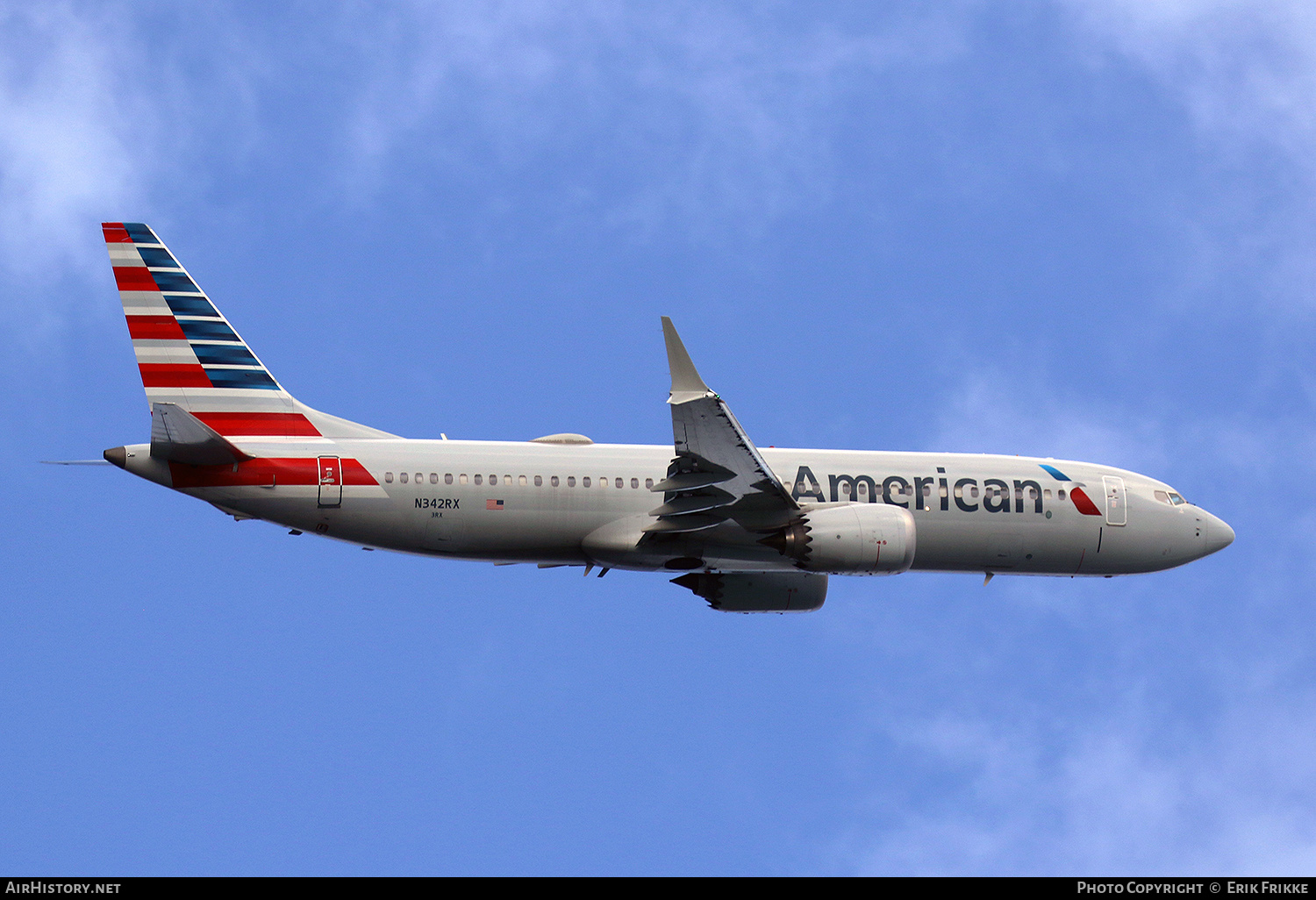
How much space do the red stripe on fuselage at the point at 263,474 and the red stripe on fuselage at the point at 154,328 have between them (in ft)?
12.9

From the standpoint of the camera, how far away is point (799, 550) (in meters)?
32.5

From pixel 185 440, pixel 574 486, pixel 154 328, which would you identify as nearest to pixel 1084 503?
pixel 574 486

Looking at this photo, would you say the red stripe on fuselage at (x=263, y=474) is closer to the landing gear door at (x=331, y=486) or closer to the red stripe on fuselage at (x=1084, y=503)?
the landing gear door at (x=331, y=486)

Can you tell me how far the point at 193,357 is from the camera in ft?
110

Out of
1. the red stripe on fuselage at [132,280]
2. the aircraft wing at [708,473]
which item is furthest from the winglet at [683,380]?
the red stripe on fuselage at [132,280]

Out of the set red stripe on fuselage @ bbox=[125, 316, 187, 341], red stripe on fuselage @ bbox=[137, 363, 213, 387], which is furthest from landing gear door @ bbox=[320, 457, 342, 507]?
red stripe on fuselage @ bbox=[125, 316, 187, 341]

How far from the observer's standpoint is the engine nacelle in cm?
3228

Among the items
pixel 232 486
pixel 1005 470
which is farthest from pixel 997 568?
pixel 232 486

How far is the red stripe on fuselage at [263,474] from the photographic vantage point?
31.4 m

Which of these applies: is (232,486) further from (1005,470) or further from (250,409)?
(1005,470)

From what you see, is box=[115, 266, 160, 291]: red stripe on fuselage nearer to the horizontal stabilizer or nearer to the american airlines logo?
the horizontal stabilizer
